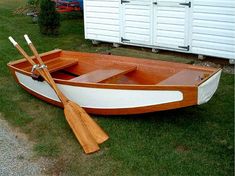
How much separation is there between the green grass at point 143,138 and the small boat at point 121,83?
25cm

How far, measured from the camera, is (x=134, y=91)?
4.77 meters

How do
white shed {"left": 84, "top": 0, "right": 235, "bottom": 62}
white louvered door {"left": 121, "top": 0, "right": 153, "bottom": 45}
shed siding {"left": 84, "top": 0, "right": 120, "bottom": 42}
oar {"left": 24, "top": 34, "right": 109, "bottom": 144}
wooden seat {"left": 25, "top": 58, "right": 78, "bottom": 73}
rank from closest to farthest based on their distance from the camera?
oar {"left": 24, "top": 34, "right": 109, "bottom": 144}
wooden seat {"left": 25, "top": 58, "right": 78, "bottom": 73}
white shed {"left": 84, "top": 0, "right": 235, "bottom": 62}
white louvered door {"left": 121, "top": 0, "right": 153, "bottom": 45}
shed siding {"left": 84, "top": 0, "right": 120, "bottom": 42}

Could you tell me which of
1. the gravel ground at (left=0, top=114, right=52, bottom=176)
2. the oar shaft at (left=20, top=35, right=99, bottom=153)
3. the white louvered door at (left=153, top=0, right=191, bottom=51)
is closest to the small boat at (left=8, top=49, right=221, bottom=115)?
the oar shaft at (left=20, top=35, right=99, bottom=153)

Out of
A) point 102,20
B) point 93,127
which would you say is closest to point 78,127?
point 93,127

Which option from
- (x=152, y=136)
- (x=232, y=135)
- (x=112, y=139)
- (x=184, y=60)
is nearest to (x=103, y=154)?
(x=112, y=139)

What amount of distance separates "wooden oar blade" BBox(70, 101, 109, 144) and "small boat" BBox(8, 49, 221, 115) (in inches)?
9.8

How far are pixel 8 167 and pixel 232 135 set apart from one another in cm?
245

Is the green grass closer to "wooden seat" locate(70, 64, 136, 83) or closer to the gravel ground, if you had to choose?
the gravel ground

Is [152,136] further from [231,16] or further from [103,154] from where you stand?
[231,16]

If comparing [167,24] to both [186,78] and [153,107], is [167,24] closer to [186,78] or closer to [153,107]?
[186,78]

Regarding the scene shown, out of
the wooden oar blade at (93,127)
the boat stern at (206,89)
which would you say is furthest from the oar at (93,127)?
the boat stern at (206,89)

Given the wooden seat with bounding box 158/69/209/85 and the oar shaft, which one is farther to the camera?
the wooden seat with bounding box 158/69/209/85

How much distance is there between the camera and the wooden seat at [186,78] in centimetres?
478

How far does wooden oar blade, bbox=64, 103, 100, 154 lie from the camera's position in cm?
455
